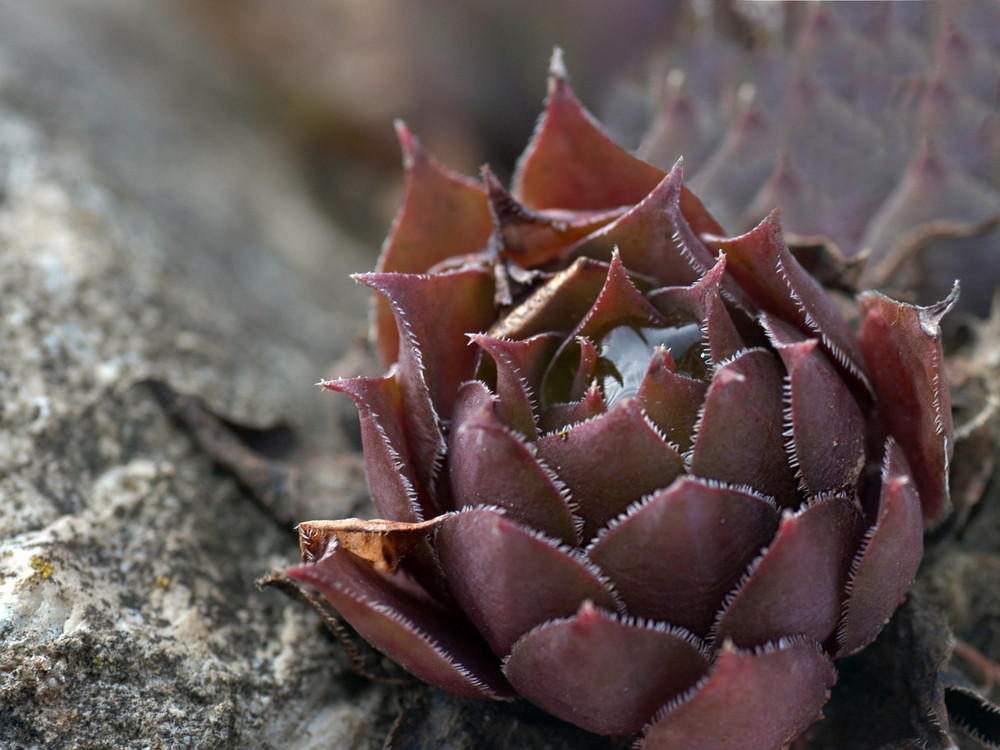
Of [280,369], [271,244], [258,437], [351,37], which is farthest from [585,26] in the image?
[258,437]

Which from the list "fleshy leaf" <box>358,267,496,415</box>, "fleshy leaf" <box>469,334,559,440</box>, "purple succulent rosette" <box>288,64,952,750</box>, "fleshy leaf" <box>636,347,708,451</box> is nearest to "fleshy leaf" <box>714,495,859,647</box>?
"purple succulent rosette" <box>288,64,952,750</box>

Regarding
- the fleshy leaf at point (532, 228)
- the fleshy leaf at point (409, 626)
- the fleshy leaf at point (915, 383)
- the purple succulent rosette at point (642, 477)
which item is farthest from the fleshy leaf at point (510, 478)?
the fleshy leaf at point (915, 383)

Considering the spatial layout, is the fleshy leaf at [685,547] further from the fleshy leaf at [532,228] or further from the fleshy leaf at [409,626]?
the fleshy leaf at [532,228]

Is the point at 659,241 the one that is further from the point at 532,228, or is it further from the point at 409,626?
the point at 409,626

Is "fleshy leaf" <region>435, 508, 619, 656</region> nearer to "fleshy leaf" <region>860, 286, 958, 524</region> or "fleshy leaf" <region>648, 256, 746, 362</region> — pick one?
"fleshy leaf" <region>648, 256, 746, 362</region>

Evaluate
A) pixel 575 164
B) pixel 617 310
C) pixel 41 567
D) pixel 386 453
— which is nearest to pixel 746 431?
pixel 617 310

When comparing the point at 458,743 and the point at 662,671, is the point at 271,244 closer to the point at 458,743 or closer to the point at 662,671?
the point at 458,743
